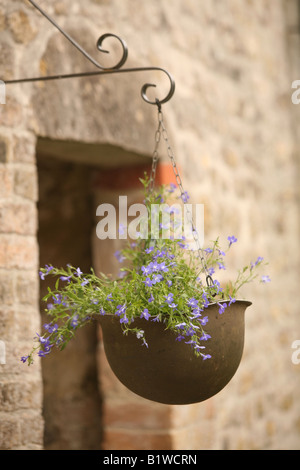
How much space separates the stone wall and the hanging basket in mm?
471

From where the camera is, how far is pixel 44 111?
247 cm

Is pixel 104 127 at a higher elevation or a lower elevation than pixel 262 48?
lower

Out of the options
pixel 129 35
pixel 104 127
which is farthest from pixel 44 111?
pixel 129 35

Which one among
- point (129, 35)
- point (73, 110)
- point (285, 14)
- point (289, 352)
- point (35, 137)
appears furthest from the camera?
point (285, 14)

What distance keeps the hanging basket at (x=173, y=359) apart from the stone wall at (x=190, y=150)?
47 cm

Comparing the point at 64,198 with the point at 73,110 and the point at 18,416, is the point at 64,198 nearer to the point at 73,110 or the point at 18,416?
the point at 73,110

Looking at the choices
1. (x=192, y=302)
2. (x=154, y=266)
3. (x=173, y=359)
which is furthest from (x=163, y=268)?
(x=173, y=359)

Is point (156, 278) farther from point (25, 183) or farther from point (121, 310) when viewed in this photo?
point (25, 183)

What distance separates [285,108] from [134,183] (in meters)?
1.91

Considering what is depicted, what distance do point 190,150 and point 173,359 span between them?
Result: 1.79 m

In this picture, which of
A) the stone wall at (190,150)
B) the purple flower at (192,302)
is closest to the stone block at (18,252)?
the stone wall at (190,150)

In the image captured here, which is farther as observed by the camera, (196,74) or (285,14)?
(285,14)

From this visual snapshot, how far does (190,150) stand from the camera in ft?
11.4

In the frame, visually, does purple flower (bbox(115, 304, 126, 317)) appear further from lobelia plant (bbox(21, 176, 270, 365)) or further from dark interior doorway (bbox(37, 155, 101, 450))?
dark interior doorway (bbox(37, 155, 101, 450))
